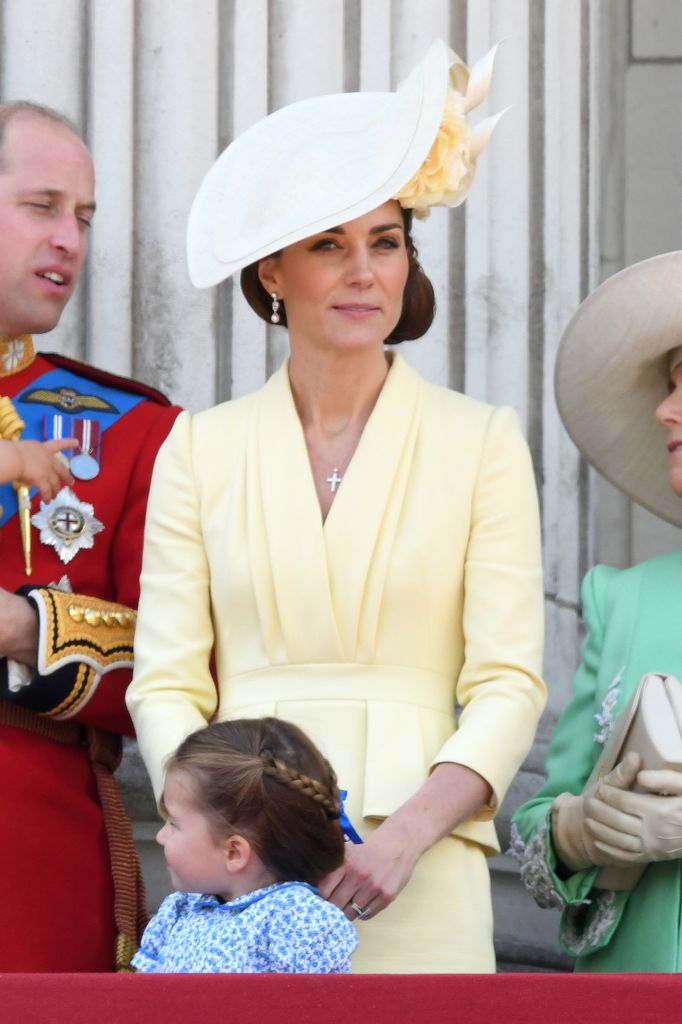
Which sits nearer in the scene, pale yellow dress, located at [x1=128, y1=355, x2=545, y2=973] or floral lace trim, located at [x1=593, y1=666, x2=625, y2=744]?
pale yellow dress, located at [x1=128, y1=355, x2=545, y2=973]

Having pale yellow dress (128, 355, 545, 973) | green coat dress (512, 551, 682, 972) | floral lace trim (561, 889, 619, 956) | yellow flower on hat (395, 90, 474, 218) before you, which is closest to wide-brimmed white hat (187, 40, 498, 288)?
yellow flower on hat (395, 90, 474, 218)

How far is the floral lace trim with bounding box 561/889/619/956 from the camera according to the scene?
3.28 metres

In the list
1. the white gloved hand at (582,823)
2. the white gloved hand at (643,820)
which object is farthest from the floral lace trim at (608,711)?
the white gloved hand at (643,820)

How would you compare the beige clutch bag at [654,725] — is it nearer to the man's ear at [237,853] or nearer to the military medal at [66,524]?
the man's ear at [237,853]

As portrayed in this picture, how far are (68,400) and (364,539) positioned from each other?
80 centimetres

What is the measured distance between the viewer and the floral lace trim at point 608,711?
336cm

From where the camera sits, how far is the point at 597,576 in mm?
3578

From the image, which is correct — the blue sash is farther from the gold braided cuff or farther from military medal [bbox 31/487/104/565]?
the gold braided cuff

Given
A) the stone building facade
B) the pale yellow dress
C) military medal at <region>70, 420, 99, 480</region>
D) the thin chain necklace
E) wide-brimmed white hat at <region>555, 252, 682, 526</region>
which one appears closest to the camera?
the pale yellow dress

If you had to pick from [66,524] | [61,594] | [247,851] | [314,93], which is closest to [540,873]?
[247,851]

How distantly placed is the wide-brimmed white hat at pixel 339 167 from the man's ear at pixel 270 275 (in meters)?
0.12

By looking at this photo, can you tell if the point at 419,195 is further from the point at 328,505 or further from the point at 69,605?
the point at 69,605

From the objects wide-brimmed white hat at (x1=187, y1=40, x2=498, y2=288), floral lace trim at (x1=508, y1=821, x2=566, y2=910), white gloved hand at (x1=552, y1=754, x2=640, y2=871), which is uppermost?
wide-brimmed white hat at (x1=187, y1=40, x2=498, y2=288)

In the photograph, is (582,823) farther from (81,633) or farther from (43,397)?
(43,397)
